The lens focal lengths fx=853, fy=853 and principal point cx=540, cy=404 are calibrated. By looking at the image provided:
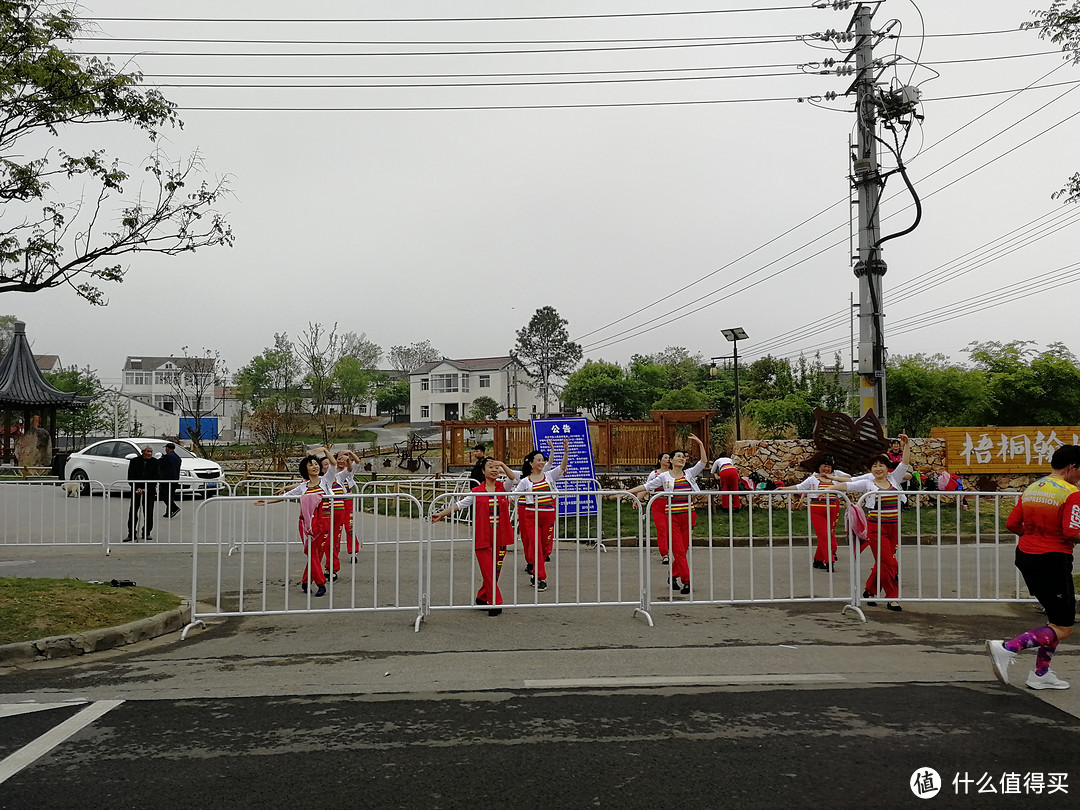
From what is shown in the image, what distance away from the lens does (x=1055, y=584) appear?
19.0 ft

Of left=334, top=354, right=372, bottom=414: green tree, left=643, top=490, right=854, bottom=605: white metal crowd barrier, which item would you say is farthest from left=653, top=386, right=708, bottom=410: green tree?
left=334, top=354, right=372, bottom=414: green tree

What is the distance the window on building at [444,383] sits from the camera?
83.3 m

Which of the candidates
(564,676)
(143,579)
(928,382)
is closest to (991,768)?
(564,676)

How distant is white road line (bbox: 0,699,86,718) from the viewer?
5410mm

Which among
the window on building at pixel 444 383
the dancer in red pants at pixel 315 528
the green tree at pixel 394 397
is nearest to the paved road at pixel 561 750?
the dancer in red pants at pixel 315 528

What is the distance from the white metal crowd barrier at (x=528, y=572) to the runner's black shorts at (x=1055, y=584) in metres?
3.23

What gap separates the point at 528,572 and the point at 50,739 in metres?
6.39

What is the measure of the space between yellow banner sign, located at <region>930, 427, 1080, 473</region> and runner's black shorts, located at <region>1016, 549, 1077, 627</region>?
14.8 metres

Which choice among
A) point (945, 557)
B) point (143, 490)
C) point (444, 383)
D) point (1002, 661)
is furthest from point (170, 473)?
point (444, 383)

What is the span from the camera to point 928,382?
92.7 ft

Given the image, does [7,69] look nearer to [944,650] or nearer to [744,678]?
[744,678]

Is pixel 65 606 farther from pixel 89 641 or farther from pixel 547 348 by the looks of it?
pixel 547 348

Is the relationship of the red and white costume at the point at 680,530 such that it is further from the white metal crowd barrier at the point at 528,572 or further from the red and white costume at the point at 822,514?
the red and white costume at the point at 822,514

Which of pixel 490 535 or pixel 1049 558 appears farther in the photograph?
pixel 490 535
